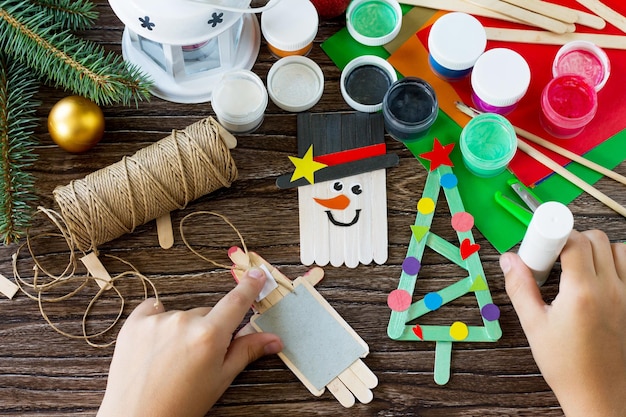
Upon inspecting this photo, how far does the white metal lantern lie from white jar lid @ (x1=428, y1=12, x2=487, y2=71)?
0.30 meters

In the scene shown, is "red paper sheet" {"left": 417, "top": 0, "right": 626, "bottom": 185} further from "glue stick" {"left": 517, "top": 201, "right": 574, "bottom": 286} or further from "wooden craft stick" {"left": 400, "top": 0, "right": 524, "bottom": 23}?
"glue stick" {"left": 517, "top": 201, "right": 574, "bottom": 286}

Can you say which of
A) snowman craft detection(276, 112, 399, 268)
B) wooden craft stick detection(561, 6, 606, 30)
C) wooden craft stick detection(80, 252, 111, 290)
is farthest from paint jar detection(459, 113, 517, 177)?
wooden craft stick detection(80, 252, 111, 290)

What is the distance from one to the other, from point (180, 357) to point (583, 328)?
1.88ft

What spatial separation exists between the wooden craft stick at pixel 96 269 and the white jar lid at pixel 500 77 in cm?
66

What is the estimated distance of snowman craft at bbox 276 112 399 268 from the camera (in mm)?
1223

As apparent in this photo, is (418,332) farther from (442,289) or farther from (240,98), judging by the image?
(240,98)

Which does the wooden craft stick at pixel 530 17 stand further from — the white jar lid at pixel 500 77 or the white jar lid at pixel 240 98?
the white jar lid at pixel 240 98

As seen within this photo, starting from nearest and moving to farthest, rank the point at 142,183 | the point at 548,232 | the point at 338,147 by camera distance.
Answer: the point at 548,232
the point at 142,183
the point at 338,147

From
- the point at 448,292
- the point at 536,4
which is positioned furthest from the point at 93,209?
the point at 536,4

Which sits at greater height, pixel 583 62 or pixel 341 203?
pixel 583 62

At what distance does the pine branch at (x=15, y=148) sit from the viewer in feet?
3.82

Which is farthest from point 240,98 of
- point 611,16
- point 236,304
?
point 611,16

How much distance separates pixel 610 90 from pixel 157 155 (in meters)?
0.76

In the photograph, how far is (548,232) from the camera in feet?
3.48
